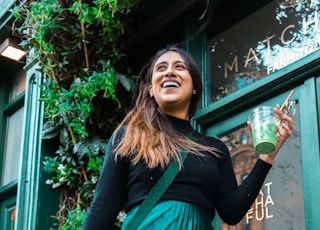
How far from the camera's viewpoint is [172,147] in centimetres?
253

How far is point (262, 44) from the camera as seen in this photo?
405cm

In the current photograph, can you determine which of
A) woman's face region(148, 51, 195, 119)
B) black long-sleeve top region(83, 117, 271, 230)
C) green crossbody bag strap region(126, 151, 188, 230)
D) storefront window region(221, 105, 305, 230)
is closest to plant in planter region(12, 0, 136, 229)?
storefront window region(221, 105, 305, 230)

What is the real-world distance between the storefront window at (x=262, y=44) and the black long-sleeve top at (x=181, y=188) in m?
1.31

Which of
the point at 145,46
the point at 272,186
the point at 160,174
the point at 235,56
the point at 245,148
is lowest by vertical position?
the point at 160,174

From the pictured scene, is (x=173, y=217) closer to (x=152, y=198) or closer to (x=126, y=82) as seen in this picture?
(x=152, y=198)

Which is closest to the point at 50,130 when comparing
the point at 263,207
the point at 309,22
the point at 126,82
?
the point at 126,82

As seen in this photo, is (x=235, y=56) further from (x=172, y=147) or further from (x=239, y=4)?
(x=172, y=147)

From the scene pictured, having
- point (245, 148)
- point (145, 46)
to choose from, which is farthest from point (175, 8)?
point (245, 148)

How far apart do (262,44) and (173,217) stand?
1931 millimetres

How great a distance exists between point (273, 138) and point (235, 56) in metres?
1.91

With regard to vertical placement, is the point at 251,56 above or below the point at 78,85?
above

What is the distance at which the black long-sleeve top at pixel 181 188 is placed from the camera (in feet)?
8.06

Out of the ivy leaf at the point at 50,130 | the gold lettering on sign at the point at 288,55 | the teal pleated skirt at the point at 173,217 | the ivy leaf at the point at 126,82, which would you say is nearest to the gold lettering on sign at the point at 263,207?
the gold lettering on sign at the point at 288,55

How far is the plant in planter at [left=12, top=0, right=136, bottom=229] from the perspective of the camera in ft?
13.9
